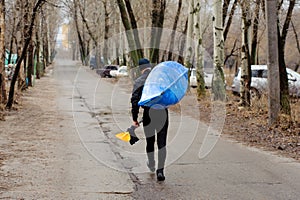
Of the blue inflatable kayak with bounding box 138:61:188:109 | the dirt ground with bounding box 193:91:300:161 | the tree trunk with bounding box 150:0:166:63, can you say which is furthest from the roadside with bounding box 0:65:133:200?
the tree trunk with bounding box 150:0:166:63

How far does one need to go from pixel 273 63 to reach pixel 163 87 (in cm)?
572

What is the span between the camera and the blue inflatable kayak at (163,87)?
696 cm

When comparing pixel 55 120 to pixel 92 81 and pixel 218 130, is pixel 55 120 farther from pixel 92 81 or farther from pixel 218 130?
pixel 92 81

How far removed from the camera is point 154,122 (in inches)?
284

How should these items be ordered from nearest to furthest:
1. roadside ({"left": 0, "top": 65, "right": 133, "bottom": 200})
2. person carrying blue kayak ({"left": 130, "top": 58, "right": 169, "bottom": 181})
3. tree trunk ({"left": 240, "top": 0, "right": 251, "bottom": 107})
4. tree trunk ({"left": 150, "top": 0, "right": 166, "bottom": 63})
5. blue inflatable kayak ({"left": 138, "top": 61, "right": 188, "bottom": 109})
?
roadside ({"left": 0, "top": 65, "right": 133, "bottom": 200}) < blue inflatable kayak ({"left": 138, "top": 61, "right": 188, "bottom": 109}) < person carrying blue kayak ({"left": 130, "top": 58, "right": 169, "bottom": 181}) < tree trunk ({"left": 240, "top": 0, "right": 251, "bottom": 107}) < tree trunk ({"left": 150, "top": 0, "right": 166, "bottom": 63})

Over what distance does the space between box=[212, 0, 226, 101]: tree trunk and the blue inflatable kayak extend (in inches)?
422

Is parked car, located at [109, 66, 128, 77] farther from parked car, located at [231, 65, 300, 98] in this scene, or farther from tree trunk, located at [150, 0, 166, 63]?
parked car, located at [231, 65, 300, 98]

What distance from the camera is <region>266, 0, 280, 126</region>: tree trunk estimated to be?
1183cm

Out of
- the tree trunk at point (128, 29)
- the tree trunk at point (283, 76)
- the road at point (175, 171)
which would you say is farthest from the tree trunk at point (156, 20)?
the road at point (175, 171)

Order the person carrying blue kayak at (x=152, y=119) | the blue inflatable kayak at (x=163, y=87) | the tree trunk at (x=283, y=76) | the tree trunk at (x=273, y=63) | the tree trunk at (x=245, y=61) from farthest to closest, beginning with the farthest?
the tree trunk at (x=245, y=61), the tree trunk at (x=283, y=76), the tree trunk at (x=273, y=63), the person carrying blue kayak at (x=152, y=119), the blue inflatable kayak at (x=163, y=87)

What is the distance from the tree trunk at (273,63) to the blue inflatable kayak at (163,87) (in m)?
5.16

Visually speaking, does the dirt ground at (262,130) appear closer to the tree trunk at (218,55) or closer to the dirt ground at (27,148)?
the tree trunk at (218,55)

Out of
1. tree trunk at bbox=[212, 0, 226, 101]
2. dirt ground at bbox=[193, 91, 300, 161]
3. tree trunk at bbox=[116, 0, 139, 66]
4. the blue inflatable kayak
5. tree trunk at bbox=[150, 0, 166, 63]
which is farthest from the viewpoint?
tree trunk at bbox=[150, 0, 166, 63]

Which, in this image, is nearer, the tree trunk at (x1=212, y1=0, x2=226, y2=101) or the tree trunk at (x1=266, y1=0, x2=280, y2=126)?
the tree trunk at (x1=266, y1=0, x2=280, y2=126)
